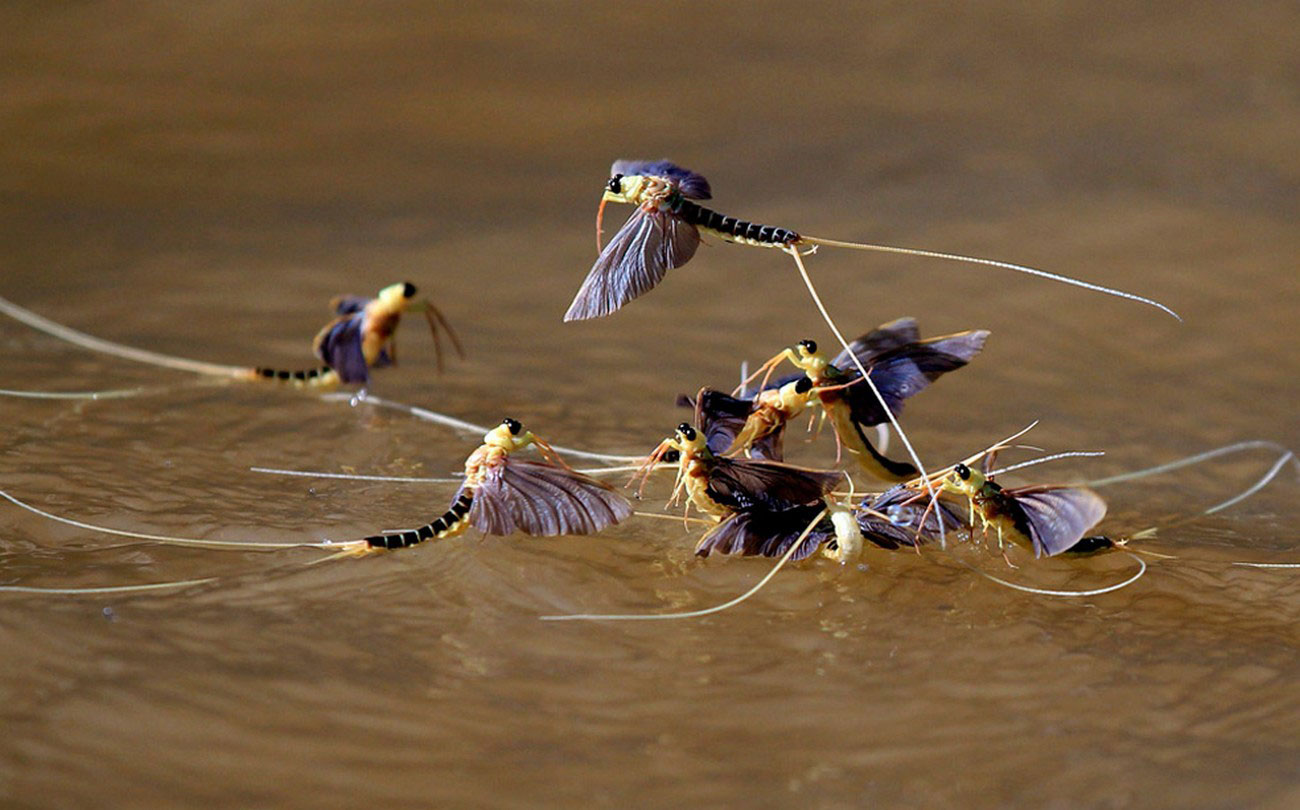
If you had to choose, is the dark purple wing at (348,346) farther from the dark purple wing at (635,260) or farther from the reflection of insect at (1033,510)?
the reflection of insect at (1033,510)

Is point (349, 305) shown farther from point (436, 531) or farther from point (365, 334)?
point (436, 531)

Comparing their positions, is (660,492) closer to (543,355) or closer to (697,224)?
(697,224)

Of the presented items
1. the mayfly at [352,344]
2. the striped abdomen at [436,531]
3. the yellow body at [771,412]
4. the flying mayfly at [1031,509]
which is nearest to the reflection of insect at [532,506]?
the striped abdomen at [436,531]

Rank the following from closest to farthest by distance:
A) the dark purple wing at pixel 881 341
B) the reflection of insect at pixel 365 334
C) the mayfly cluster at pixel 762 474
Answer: the mayfly cluster at pixel 762 474 → the dark purple wing at pixel 881 341 → the reflection of insect at pixel 365 334

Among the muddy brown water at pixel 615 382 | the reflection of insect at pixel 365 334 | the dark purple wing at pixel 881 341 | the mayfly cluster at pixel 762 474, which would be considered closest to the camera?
the muddy brown water at pixel 615 382

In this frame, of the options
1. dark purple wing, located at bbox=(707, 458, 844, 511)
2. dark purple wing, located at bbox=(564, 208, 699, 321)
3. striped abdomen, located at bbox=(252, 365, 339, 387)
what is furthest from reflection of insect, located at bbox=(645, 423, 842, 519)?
striped abdomen, located at bbox=(252, 365, 339, 387)
